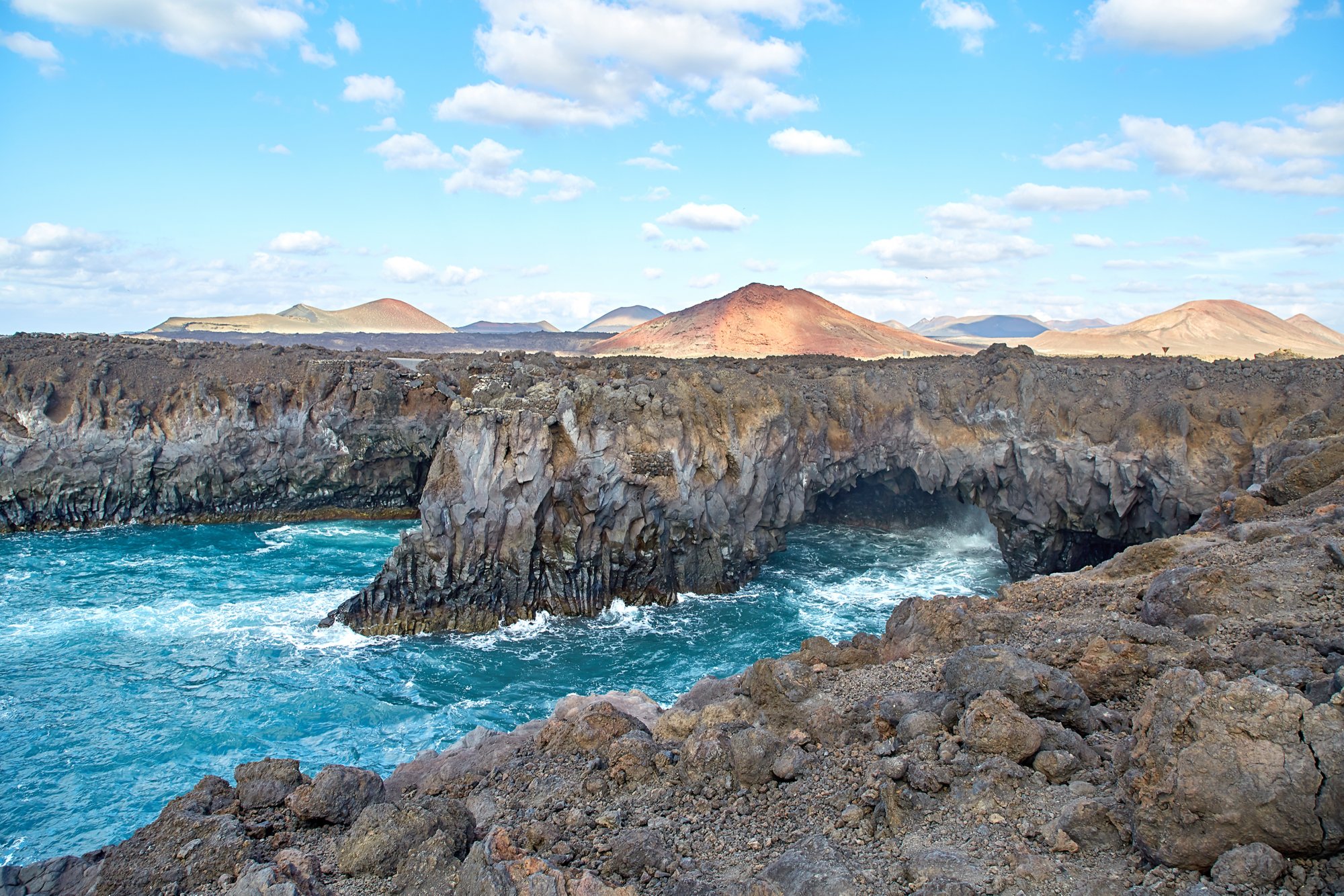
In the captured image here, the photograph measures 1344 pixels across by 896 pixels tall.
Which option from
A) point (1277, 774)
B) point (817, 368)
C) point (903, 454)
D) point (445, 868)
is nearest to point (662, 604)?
point (903, 454)

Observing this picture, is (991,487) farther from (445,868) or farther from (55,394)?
(55,394)

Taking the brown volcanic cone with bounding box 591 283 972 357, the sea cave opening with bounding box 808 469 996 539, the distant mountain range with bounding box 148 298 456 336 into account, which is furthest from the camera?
the distant mountain range with bounding box 148 298 456 336

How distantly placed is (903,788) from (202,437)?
4599 centimetres

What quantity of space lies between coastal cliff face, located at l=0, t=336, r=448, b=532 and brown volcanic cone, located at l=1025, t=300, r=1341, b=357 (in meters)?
64.9

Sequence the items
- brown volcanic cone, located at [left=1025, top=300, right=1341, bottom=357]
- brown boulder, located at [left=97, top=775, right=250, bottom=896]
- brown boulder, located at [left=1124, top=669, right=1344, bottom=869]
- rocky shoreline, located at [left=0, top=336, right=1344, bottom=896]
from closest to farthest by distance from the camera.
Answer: brown boulder, located at [left=1124, top=669, right=1344, bottom=869]
rocky shoreline, located at [left=0, top=336, right=1344, bottom=896]
brown boulder, located at [left=97, top=775, right=250, bottom=896]
brown volcanic cone, located at [left=1025, top=300, right=1341, bottom=357]

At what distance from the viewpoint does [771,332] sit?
76250mm

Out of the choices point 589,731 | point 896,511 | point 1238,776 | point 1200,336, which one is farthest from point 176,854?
point 1200,336

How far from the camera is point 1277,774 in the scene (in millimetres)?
5605

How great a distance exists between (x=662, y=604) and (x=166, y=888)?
2307 centimetres

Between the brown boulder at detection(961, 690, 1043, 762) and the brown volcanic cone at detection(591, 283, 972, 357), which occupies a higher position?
the brown volcanic cone at detection(591, 283, 972, 357)

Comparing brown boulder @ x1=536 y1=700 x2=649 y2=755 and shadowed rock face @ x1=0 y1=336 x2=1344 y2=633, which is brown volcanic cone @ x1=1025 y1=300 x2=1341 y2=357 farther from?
brown boulder @ x1=536 y1=700 x2=649 y2=755

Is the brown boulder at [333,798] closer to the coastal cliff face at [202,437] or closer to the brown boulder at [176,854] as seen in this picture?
the brown boulder at [176,854]

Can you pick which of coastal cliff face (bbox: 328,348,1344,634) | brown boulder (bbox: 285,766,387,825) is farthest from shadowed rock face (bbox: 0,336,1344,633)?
brown boulder (bbox: 285,766,387,825)

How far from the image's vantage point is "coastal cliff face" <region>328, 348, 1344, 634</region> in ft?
92.9
